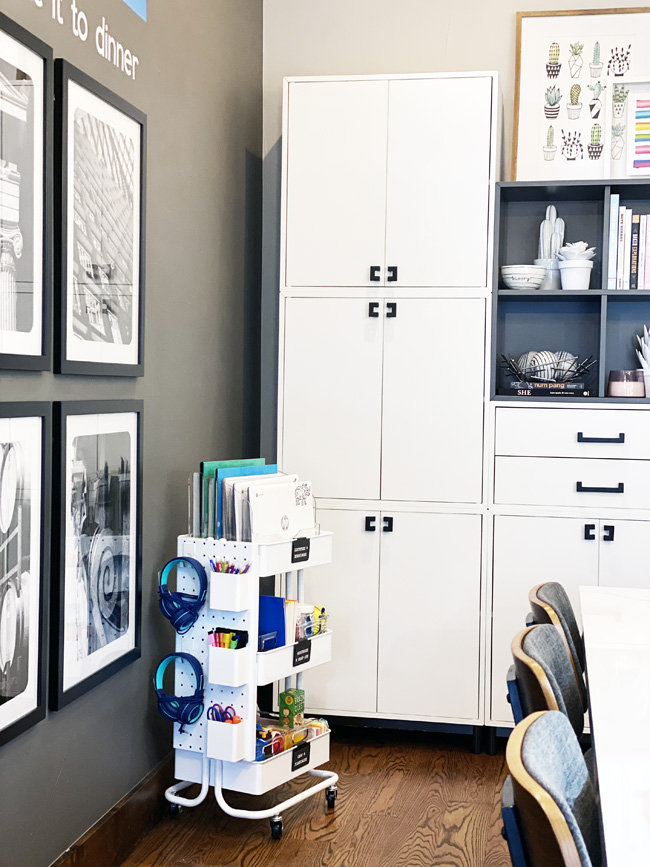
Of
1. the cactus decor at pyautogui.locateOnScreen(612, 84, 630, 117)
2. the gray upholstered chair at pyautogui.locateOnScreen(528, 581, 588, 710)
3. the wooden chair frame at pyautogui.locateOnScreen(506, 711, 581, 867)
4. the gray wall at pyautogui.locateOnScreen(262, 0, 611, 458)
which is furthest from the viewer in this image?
the gray wall at pyautogui.locateOnScreen(262, 0, 611, 458)

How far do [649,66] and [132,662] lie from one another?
285cm

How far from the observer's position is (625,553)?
10.8 ft

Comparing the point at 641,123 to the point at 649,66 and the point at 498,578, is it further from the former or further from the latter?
the point at 498,578

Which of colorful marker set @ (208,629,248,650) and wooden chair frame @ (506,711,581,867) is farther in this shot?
colorful marker set @ (208,629,248,650)

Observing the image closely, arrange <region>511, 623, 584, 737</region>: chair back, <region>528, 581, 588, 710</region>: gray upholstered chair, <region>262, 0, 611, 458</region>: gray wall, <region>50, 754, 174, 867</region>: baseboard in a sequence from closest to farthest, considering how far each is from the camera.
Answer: <region>511, 623, 584, 737</region>: chair back, <region>528, 581, 588, 710</region>: gray upholstered chair, <region>50, 754, 174, 867</region>: baseboard, <region>262, 0, 611, 458</region>: gray wall

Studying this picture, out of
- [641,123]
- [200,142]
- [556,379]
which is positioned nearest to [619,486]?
[556,379]

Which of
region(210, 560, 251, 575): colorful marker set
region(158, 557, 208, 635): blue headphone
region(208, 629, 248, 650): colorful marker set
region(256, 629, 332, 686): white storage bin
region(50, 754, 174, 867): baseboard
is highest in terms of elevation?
region(210, 560, 251, 575): colorful marker set

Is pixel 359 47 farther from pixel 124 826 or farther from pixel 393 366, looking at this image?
pixel 124 826

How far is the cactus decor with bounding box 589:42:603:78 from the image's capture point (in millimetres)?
3551

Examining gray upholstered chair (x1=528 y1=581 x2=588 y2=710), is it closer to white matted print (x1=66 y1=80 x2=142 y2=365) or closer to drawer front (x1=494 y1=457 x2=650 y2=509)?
drawer front (x1=494 y1=457 x2=650 y2=509)

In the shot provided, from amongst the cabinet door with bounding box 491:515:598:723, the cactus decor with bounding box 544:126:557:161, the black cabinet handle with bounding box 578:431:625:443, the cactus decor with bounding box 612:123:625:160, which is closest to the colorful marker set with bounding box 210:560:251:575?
the cabinet door with bounding box 491:515:598:723

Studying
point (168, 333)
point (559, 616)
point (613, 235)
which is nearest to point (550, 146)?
point (613, 235)

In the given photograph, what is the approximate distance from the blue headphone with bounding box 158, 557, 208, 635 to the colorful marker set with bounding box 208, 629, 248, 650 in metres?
0.09

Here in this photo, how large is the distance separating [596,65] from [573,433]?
1.44m
